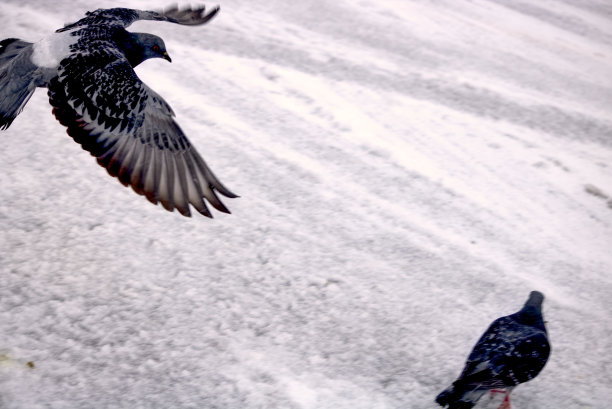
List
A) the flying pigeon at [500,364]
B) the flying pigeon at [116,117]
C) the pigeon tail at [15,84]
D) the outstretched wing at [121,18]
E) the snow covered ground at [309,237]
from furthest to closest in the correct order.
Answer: the outstretched wing at [121,18] → the pigeon tail at [15,84] → the flying pigeon at [116,117] → the snow covered ground at [309,237] → the flying pigeon at [500,364]

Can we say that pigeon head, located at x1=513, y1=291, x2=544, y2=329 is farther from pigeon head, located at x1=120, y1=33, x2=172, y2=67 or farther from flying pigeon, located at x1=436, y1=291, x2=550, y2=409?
pigeon head, located at x1=120, y1=33, x2=172, y2=67

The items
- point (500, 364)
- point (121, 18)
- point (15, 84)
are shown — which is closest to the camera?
point (500, 364)

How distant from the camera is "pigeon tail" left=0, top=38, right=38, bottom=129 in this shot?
290 centimetres

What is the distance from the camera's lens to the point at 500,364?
2514mm

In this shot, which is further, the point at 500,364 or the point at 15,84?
the point at 15,84

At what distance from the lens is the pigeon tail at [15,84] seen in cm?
290

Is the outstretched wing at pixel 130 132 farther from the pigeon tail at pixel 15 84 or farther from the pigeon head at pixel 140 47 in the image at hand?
the pigeon head at pixel 140 47

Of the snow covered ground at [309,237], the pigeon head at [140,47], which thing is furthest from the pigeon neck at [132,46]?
the snow covered ground at [309,237]

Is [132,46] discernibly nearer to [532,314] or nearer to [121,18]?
[121,18]

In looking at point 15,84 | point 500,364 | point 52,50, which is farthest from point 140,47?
point 500,364

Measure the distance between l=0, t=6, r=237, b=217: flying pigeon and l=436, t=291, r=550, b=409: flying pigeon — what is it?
1.40m

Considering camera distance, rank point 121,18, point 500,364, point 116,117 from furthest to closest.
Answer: point 121,18, point 116,117, point 500,364

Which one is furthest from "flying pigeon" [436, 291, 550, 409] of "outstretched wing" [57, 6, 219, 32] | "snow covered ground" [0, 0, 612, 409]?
"outstretched wing" [57, 6, 219, 32]

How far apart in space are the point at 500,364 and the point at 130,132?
2135 millimetres
